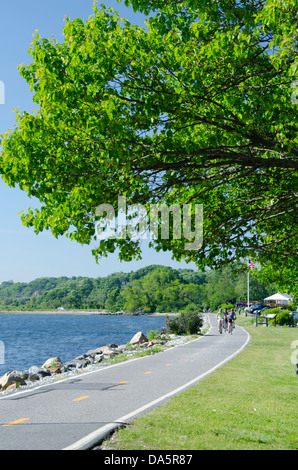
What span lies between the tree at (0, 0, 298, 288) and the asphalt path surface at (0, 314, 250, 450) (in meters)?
2.89

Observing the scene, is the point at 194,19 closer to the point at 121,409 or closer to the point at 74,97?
the point at 74,97

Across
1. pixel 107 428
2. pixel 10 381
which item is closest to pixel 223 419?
pixel 107 428

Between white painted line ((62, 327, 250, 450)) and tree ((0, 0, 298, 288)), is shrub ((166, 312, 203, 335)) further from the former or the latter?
tree ((0, 0, 298, 288))

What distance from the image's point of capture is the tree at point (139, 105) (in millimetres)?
7281

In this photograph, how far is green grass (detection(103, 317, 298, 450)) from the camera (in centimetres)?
659

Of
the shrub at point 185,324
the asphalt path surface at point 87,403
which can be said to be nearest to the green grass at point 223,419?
the asphalt path surface at point 87,403

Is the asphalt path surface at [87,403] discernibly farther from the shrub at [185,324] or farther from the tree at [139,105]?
the shrub at [185,324]

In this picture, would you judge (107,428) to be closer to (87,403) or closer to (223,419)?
(223,419)

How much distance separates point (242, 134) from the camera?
8086 millimetres

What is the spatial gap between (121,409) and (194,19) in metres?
7.02

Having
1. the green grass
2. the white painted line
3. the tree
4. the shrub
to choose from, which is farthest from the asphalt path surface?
the shrub

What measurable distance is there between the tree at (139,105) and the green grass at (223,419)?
10.0 ft

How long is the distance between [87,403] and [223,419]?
2827 millimetres

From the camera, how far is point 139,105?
7848 mm
